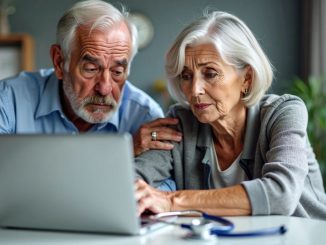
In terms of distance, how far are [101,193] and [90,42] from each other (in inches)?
44.0

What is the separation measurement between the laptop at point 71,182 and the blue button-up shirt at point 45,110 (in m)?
0.99

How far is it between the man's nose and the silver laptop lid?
0.91m

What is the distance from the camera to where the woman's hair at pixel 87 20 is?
2.29 m

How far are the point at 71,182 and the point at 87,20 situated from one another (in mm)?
1147

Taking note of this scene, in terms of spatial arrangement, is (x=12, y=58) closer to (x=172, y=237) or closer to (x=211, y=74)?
(x=211, y=74)

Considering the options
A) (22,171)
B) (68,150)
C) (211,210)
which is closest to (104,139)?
(68,150)

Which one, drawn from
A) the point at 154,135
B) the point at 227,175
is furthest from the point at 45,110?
the point at 227,175

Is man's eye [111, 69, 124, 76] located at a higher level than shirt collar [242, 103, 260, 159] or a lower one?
higher

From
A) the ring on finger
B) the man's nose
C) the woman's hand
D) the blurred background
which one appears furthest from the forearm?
the blurred background

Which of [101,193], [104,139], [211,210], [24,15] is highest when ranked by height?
[24,15]

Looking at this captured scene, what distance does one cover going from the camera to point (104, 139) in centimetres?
122

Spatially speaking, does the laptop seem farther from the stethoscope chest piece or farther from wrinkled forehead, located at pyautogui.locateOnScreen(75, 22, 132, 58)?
wrinkled forehead, located at pyautogui.locateOnScreen(75, 22, 132, 58)

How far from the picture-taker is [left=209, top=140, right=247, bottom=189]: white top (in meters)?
2.00

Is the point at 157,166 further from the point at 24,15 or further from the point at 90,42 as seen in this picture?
the point at 24,15
